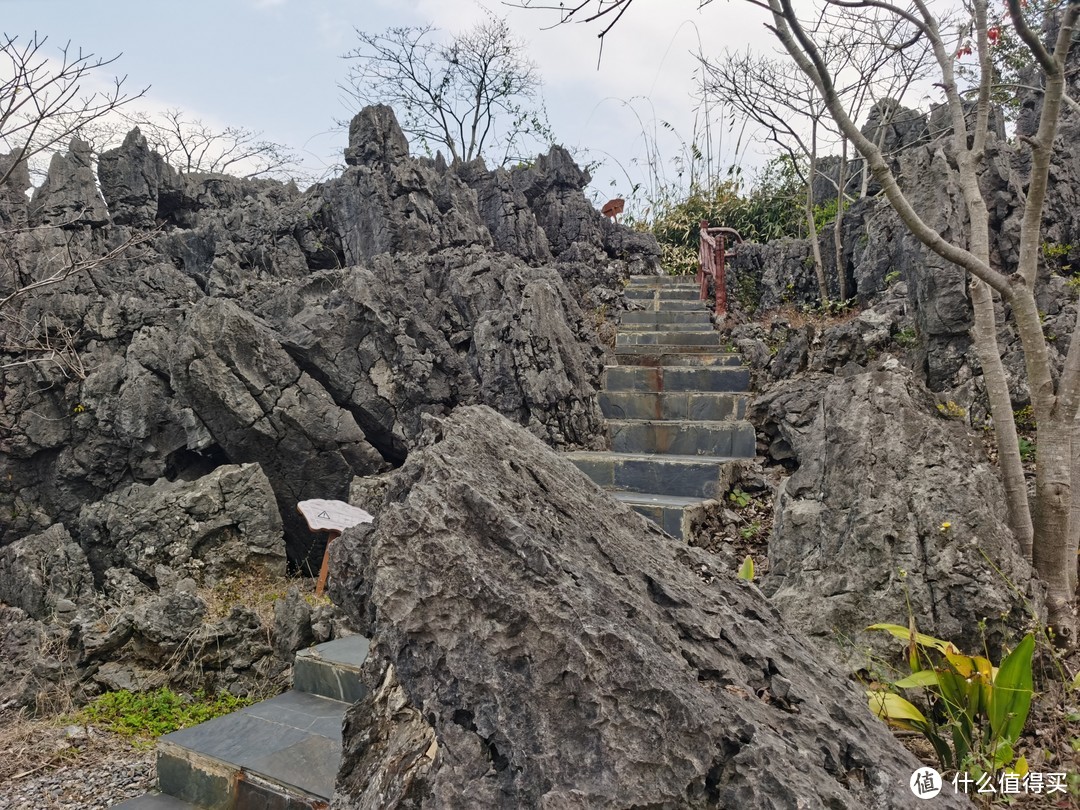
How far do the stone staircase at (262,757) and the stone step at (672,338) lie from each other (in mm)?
6091

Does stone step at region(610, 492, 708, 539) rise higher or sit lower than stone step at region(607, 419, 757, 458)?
lower

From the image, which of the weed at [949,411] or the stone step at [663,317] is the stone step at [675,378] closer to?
the stone step at [663,317]

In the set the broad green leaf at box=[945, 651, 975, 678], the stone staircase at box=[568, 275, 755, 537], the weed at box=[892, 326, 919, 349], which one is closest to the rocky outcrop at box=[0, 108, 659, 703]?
the stone staircase at box=[568, 275, 755, 537]

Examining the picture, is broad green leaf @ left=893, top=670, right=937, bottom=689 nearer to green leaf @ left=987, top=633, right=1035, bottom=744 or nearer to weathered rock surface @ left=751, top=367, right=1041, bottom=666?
green leaf @ left=987, top=633, right=1035, bottom=744

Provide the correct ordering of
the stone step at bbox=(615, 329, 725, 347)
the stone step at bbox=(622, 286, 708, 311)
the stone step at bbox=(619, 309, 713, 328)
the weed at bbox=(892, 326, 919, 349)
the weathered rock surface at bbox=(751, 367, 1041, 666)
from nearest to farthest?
1. the weathered rock surface at bbox=(751, 367, 1041, 666)
2. the weed at bbox=(892, 326, 919, 349)
3. the stone step at bbox=(615, 329, 725, 347)
4. the stone step at bbox=(619, 309, 713, 328)
5. the stone step at bbox=(622, 286, 708, 311)

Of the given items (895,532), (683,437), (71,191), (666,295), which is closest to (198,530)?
(683,437)

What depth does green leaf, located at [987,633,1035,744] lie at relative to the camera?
83.2 inches

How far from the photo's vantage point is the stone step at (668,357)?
7641 mm

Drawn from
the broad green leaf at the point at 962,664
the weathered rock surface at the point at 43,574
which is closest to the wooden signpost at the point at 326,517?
the weathered rock surface at the point at 43,574

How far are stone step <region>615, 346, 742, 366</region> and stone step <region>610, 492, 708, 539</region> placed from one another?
2.65m

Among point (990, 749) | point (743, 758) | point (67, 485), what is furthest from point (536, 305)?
point (67, 485)

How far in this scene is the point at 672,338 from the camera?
8672 mm

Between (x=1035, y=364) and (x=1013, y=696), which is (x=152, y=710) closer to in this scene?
(x=1013, y=696)

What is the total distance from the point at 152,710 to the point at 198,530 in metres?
3.13
